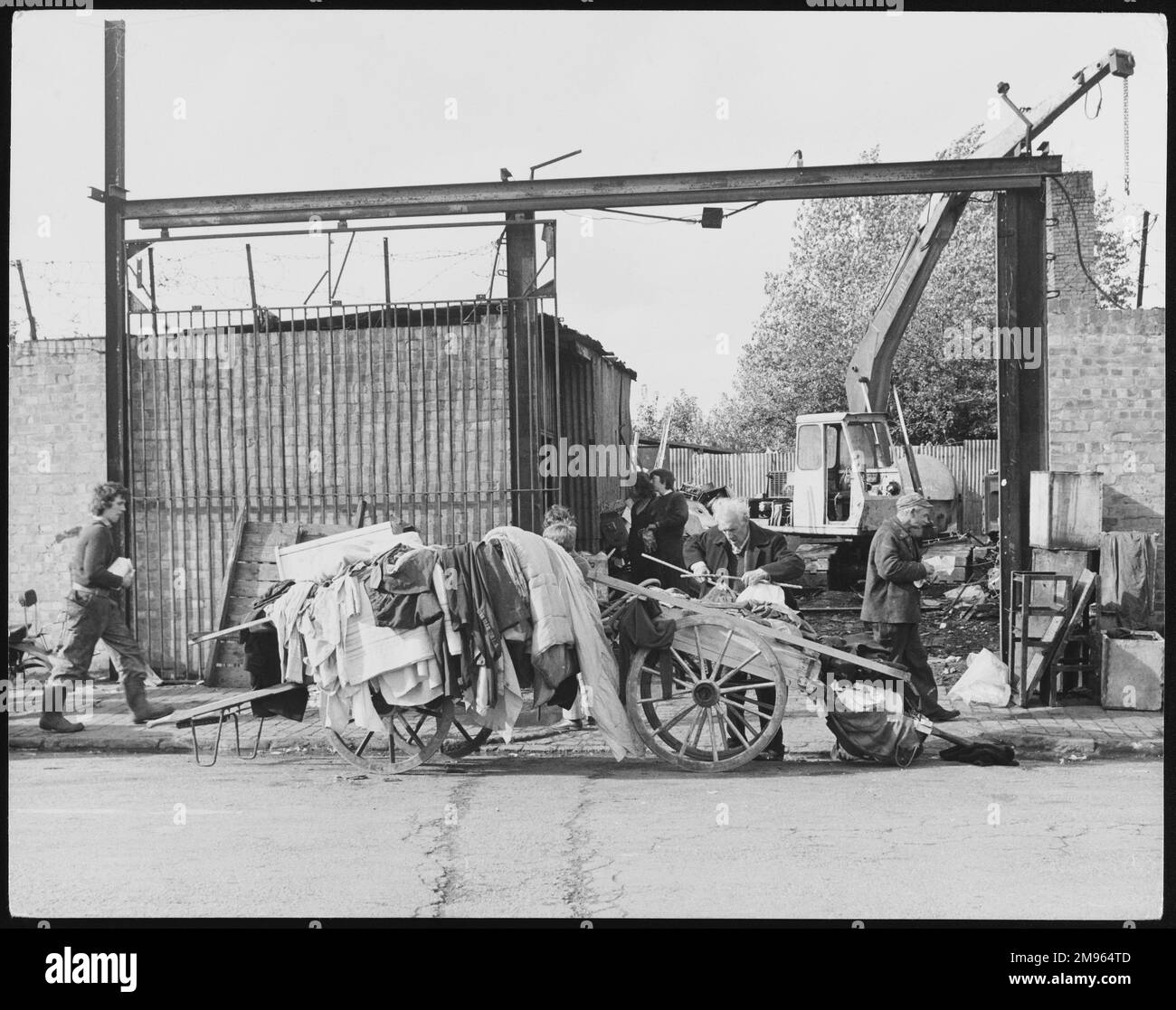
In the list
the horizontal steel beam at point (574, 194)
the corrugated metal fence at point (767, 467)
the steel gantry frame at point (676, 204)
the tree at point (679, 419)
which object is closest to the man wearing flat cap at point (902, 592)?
the steel gantry frame at point (676, 204)

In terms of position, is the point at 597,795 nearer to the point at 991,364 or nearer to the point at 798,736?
the point at 798,736

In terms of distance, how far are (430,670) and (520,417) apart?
411 centimetres

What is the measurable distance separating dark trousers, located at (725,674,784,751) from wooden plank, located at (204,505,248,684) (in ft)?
15.8

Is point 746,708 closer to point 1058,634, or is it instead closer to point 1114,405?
point 1058,634

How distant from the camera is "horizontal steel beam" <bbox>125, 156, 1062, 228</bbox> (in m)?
9.93

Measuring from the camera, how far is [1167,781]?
5.50 m

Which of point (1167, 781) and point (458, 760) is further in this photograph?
point (458, 760)

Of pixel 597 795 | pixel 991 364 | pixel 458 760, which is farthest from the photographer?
pixel 991 364

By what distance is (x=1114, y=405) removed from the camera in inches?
419

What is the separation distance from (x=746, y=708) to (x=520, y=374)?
14.0 feet

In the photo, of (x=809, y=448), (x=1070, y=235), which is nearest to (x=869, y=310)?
(x=1070, y=235)
